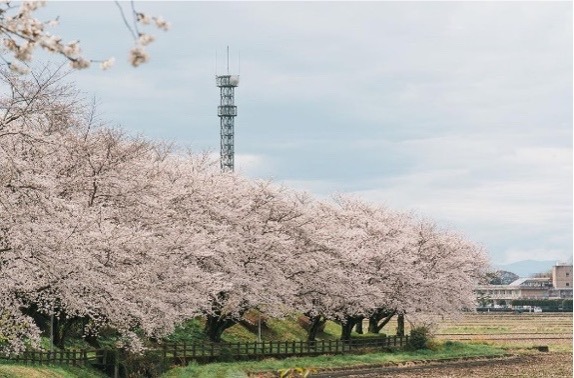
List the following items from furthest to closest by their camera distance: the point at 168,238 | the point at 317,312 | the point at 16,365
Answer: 1. the point at 317,312
2. the point at 168,238
3. the point at 16,365

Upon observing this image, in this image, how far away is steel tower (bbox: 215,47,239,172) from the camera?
126750mm

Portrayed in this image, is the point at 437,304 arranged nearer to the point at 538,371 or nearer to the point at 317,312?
the point at 317,312

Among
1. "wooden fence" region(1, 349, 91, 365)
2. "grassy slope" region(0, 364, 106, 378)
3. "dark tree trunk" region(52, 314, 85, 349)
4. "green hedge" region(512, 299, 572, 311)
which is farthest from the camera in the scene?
"green hedge" region(512, 299, 572, 311)

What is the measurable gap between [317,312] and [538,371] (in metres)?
15.8

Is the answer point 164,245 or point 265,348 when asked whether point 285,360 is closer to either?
point 265,348

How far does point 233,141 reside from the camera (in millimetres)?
127688

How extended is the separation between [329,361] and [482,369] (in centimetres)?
924

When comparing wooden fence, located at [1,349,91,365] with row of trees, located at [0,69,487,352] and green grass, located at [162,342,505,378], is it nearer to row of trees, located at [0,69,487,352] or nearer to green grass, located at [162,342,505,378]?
row of trees, located at [0,69,487,352]

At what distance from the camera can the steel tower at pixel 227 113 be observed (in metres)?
127

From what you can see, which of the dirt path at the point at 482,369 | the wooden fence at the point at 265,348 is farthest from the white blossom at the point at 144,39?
the dirt path at the point at 482,369

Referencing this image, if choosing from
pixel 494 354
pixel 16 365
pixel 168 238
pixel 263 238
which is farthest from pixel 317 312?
pixel 16 365

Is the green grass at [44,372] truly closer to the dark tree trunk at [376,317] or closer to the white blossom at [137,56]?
the white blossom at [137,56]

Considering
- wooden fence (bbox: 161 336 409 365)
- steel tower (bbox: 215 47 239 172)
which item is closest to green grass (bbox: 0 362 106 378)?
wooden fence (bbox: 161 336 409 365)

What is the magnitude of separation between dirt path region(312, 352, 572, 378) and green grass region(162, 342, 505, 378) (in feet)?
5.99
